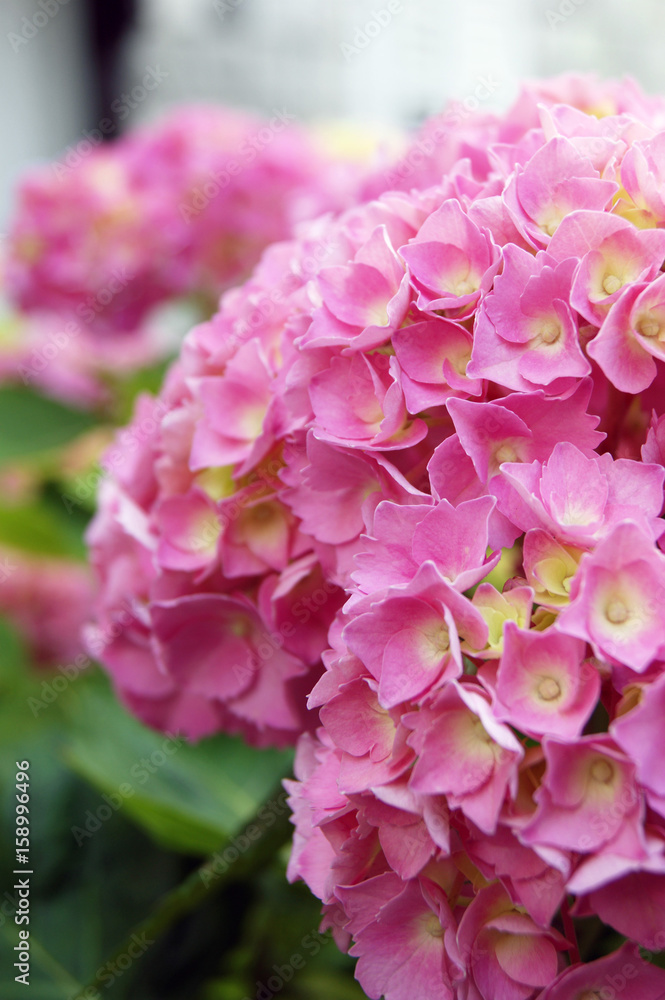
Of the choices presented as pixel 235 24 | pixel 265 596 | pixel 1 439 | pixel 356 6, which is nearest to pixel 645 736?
pixel 265 596

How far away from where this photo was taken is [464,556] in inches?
11.6

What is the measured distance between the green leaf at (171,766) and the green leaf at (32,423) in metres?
0.34

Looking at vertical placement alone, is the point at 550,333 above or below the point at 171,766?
above

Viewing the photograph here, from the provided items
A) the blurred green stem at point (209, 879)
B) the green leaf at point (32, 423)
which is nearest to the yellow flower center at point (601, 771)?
the blurred green stem at point (209, 879)

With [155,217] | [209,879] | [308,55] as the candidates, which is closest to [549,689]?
[209,879]

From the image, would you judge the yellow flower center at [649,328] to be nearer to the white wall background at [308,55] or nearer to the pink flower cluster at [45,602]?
the pink flower cluster at [45,602]

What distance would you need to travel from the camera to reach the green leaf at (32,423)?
97 centimetres

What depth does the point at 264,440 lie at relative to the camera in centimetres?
38

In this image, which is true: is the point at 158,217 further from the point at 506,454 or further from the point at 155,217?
the point at 506,454

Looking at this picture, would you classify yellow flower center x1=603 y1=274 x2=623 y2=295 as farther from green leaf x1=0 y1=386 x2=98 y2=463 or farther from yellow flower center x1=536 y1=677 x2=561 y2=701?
green leaf x1=0 y1=386 x2=98 y2=463

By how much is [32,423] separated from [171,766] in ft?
1.57

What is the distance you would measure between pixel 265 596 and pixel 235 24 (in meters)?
2.16

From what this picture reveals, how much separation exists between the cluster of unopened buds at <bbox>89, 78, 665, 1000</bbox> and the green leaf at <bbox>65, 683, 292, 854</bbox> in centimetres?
22

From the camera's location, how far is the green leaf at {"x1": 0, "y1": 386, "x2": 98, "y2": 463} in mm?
971
